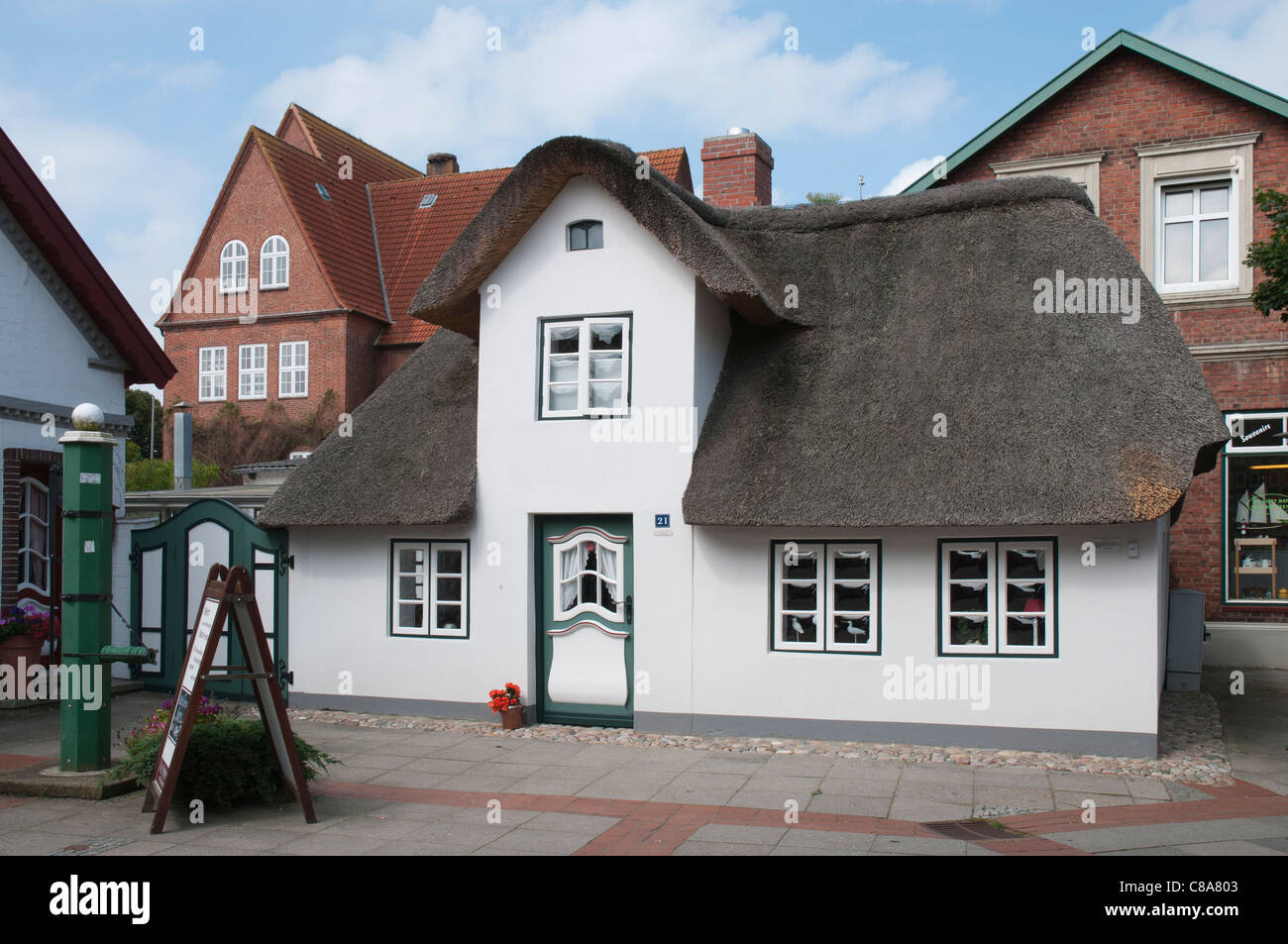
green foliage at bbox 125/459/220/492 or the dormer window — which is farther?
green foliage at bbox 125/459/220/492

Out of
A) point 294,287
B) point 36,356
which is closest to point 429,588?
point 36,356

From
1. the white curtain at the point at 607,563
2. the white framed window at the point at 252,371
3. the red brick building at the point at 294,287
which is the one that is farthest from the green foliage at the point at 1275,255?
the white framed window at the point at 252,371

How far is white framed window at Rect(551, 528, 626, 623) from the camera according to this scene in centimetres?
1167

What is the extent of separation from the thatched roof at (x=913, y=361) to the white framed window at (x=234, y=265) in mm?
17241

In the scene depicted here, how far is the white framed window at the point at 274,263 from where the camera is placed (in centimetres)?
2789

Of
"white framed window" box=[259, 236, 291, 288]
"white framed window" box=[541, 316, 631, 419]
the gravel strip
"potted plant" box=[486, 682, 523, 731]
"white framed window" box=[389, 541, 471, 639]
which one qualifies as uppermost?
"white framed window" box=[259, 236, 291, 288]

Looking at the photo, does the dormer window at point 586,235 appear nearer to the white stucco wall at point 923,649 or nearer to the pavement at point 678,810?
the white stucco wall at point 923,649

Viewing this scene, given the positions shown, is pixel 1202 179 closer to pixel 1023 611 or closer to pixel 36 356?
pixel 1023 611

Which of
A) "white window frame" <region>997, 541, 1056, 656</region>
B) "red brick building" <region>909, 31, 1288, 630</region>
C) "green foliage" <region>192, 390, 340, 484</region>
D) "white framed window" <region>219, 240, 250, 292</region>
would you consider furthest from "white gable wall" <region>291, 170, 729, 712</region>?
"white framed window" <region>219, 240, 250, 292</region>

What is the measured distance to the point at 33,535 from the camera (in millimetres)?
12945

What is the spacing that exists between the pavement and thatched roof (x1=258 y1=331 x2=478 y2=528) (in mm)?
2649

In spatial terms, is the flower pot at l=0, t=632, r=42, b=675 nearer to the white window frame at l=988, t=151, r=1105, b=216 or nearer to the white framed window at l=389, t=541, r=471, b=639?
the white framed window at l=389, t=541, r=471, b=639

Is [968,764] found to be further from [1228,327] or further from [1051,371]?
[1228,327]

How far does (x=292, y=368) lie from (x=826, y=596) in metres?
20.3
